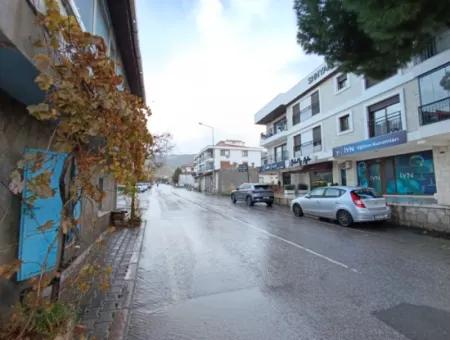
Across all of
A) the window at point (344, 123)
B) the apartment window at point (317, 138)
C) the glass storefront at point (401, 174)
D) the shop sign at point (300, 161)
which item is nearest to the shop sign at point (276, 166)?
the shop sign at point (300, 161)

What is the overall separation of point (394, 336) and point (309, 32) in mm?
6714

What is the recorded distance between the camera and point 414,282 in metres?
4.79

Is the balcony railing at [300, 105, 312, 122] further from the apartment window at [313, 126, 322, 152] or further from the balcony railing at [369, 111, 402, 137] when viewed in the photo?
the balcony railing at [369, 111, 402, 137]

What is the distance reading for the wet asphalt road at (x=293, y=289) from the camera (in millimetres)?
3346

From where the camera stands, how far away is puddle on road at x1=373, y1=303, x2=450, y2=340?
316 centimetres

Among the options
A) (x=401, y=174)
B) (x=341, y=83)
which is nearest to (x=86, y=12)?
(x=401, y=174)

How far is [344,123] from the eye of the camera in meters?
17.5

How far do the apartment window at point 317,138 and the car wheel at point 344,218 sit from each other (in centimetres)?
938

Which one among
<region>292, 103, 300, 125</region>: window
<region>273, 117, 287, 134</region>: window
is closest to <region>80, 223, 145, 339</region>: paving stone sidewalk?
<region>292, 103, 300, 125</region>: window

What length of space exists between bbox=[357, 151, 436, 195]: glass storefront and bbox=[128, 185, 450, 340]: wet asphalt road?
6.07m

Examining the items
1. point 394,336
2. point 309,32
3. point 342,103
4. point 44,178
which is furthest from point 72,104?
point 342,103

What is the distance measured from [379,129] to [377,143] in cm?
258

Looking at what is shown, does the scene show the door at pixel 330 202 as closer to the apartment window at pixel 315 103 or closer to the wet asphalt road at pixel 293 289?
the wet asphalt road at pixel 293 289

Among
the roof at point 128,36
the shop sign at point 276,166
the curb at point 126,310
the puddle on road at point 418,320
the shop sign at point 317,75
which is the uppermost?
the shop sign at point 317,75
